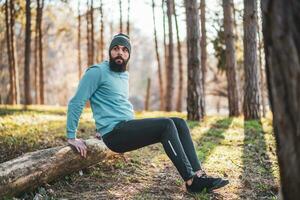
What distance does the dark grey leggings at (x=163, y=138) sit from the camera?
214 inches

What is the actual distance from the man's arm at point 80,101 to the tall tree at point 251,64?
9863mm

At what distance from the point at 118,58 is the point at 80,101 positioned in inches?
29.9

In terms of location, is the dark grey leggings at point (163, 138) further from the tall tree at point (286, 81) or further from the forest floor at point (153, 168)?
the tall tree at point (286, 81)

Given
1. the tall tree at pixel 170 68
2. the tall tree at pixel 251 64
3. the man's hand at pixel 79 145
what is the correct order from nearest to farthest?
the man's hand at pixel 79 145 < the tall tree at pixel 251 64 < the tall tree at pixel 170 68

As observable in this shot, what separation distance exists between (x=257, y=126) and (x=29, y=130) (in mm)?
6428

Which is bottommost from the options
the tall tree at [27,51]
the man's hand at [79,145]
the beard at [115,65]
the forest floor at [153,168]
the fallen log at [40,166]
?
the forest floor at [153,168]

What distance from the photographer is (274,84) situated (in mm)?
3070

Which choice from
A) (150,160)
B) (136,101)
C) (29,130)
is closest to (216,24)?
(29,130)

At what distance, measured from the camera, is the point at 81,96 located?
5523 millimetres

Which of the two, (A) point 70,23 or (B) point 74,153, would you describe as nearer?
(B) point 74,153

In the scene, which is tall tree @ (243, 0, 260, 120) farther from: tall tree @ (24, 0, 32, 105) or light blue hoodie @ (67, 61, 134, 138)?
light blue hoodie @ (67, 61, 134, 138)

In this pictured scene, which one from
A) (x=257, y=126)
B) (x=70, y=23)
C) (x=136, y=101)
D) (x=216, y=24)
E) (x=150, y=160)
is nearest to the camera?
(x=150, y=160)

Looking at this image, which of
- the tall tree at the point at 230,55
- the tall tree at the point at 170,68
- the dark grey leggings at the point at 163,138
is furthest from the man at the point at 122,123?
the tall tree at the point at 170,68

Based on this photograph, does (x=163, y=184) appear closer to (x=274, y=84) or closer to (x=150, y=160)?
(x=150, y=160)
